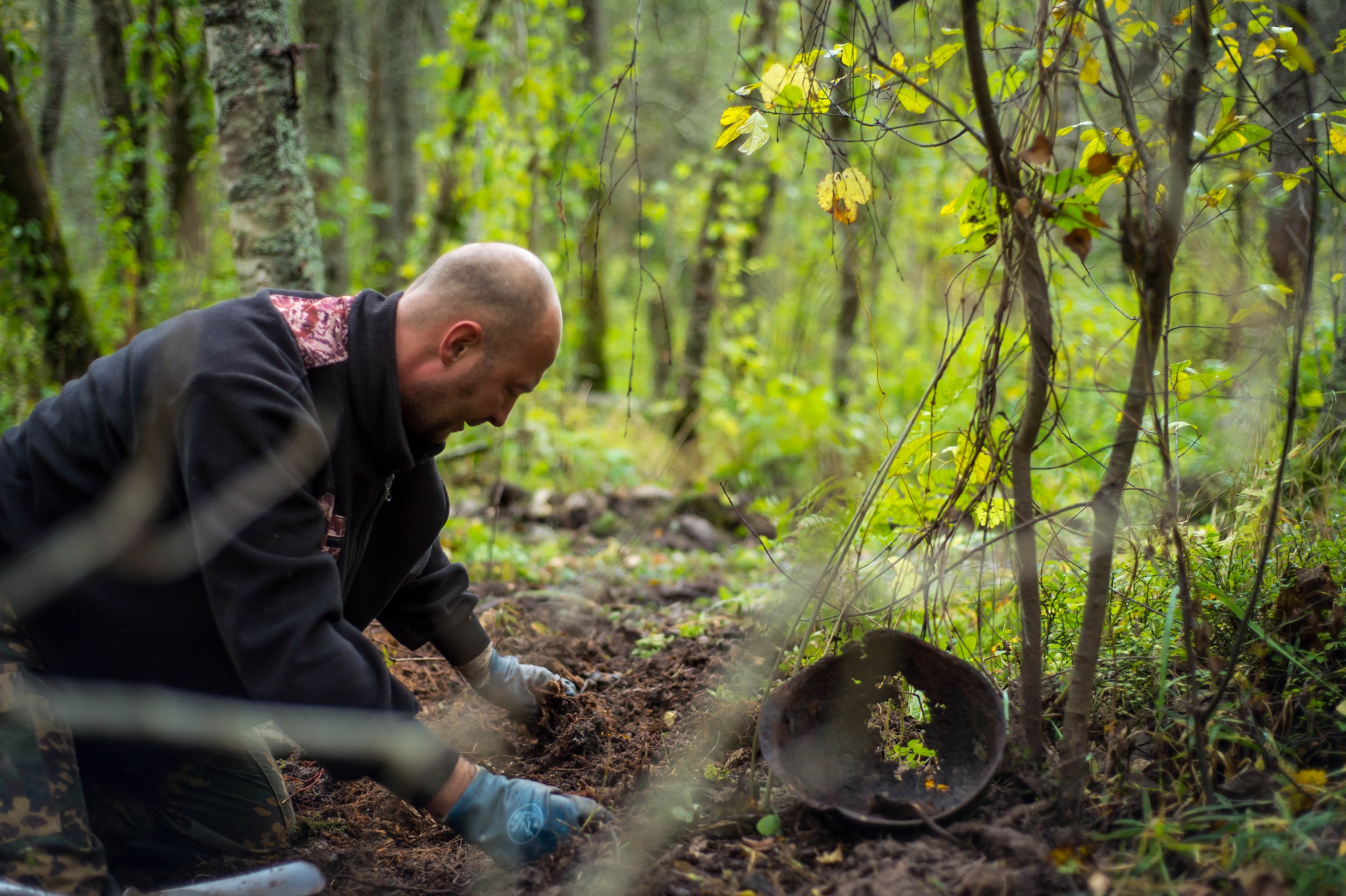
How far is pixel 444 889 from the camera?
1884mm

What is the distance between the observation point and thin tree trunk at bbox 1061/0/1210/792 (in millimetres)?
1536

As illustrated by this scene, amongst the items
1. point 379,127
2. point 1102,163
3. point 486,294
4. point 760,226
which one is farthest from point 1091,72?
point 379,127

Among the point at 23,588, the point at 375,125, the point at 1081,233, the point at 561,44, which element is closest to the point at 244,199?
the point at 23,588

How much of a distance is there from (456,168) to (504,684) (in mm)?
4908

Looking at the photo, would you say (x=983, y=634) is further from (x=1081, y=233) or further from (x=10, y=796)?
(x=10, y=796)

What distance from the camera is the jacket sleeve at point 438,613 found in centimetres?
249

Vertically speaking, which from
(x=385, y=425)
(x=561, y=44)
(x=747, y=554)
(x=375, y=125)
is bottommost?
(x=747, y=554)

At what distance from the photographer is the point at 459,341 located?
6.31ft

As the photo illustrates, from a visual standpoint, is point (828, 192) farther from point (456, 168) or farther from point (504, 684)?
point (456, 168)

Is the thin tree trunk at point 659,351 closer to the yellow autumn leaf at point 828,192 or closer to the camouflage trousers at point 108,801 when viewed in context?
the yellow autumn leaf at point 828,192

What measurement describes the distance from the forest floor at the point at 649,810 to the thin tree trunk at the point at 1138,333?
0.22m

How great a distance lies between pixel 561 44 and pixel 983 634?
571 centimetres

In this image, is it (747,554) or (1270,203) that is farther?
(747,554)

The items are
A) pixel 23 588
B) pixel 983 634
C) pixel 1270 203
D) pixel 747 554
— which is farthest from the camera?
pixel 747 554
